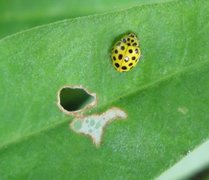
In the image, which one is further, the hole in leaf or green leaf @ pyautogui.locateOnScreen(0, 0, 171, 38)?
green leaf @ pyautogui.locateOnScreen(0, 0, 171, 38)

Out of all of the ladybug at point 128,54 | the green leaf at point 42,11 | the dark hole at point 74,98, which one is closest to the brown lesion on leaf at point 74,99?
the dark hole at point 74,98

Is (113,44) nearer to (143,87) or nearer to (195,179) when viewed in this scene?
(143,87)

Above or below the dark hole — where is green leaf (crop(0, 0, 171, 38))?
above

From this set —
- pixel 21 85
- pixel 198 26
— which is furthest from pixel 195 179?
pixel 21 85

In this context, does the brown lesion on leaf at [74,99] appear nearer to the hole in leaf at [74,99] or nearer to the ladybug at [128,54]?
the hole in leaf at [74,99]

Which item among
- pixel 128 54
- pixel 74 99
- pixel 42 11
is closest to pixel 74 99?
pixel 74 99

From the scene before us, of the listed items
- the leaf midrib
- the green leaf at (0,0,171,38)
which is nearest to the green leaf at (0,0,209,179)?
the leaf midrib

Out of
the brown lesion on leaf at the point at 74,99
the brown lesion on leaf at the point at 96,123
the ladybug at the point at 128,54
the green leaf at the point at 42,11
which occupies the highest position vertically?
the green leaf at the point at 42,11

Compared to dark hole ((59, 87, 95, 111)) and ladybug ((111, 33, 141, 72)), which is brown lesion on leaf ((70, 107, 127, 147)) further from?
ladybug ((111, 33, 141, 72))

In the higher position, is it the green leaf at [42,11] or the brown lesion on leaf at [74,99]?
the green leaf at [42,11]
